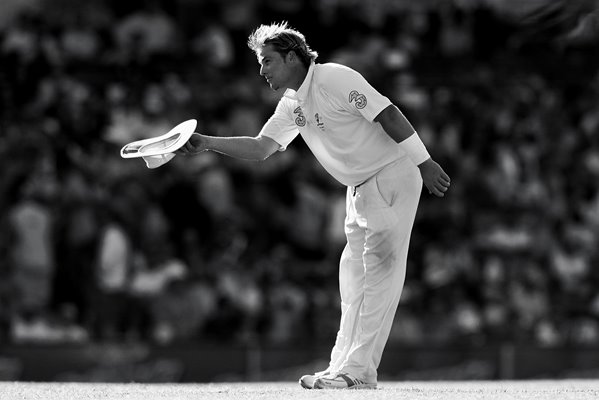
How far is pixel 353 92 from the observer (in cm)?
656

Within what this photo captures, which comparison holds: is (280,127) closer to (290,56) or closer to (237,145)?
(237,145)

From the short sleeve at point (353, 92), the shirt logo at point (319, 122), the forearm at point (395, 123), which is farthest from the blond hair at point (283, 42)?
the forearm at point (395, 123)

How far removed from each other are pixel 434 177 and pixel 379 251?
0.54 m

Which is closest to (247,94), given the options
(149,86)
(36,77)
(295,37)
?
(149,86)

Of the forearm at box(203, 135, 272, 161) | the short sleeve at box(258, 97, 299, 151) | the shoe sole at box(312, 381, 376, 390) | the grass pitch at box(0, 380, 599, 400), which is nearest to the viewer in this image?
the grass pitch at box(0, 380, 599, 400)

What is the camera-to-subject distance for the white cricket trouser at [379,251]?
22.1 feet

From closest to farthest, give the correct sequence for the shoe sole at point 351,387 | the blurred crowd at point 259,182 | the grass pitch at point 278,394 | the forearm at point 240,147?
the grass pitch at point 278,394, the shoe sole at point 351,387, the forearm at point 240,147, the blurred crowd at point 259,182

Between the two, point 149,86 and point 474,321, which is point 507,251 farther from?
point 149,86

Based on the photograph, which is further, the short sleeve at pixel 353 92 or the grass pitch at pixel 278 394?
the short sleeve at pixel 353 92

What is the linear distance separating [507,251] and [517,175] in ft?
4.35

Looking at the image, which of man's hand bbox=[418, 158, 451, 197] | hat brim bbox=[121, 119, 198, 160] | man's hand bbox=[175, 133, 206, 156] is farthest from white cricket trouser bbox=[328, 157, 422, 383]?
hat brim bbox=[121, 119, 198, 160]

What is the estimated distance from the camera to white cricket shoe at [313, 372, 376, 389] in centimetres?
662

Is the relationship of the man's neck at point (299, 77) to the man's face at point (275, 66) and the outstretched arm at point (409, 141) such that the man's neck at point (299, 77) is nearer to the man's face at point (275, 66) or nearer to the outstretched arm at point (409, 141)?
the man's face at point (275, 66)

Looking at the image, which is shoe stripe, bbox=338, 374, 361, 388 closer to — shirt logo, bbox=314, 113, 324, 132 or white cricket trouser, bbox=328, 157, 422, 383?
white cricket trouser, bbox=328, 157, 422, 383
